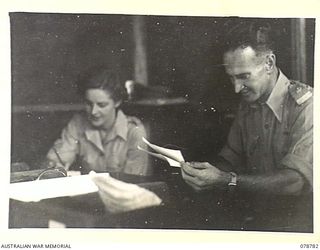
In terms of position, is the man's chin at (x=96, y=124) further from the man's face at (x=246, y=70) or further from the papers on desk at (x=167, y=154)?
the man's face at (x=246, y=70)

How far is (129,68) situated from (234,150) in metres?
0.15

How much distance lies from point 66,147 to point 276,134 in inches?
9.5

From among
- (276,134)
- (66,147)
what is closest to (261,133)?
(276,134)

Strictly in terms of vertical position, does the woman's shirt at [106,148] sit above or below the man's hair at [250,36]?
below

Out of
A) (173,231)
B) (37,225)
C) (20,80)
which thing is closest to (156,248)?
(173,231)

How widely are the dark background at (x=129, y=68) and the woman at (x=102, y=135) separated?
11 millimetres

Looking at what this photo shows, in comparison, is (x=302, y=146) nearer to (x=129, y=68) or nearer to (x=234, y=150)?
(x=234, y=150)

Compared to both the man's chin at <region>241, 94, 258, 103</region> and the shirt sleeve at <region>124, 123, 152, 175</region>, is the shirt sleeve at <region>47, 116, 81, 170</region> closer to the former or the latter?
the shirt sleeve at <region>124, 123, 152, 175</region>

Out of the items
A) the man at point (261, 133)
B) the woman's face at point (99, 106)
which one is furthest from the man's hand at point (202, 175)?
the woman's face at point (99, 106)

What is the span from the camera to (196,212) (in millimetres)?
562

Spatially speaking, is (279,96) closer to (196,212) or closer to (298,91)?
(298,91)

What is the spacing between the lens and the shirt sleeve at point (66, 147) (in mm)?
555

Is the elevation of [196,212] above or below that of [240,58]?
below
